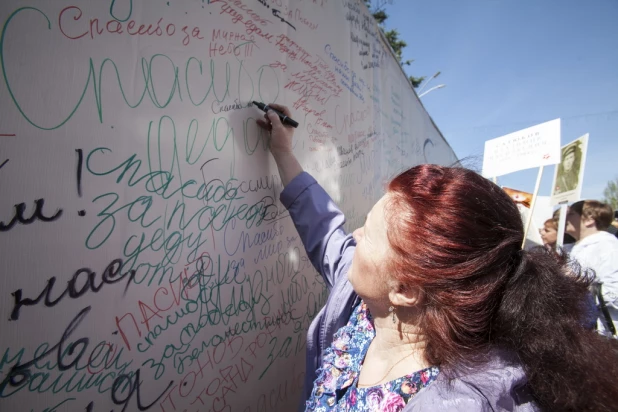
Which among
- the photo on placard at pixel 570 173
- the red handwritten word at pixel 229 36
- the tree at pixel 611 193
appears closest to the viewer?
the red handwritten word at pixel 229 36

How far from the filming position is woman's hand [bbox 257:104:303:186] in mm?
1411

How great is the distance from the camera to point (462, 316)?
84cm

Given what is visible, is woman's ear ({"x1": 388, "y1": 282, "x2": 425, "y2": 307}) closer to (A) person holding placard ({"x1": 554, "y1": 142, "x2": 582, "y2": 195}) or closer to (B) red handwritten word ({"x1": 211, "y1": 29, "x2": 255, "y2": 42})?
(B) red handwritten word ({"x1": 211, "y1": 29, "x2": 255, "y2": 42})

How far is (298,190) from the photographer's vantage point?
139cm

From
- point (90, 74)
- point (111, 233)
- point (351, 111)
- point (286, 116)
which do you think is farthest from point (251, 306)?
point (351, 111)

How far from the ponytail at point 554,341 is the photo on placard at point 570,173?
3.45m

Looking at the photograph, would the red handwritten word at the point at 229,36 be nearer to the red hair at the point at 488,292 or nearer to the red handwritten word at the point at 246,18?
the red handwritten word at the point at 246,18

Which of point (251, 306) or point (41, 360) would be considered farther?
point (251, 306)

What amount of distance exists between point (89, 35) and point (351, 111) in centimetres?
166

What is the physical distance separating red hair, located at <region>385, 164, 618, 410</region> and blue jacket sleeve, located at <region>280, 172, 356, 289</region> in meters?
0.47

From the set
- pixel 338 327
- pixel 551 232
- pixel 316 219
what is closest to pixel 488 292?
pixel 338 327

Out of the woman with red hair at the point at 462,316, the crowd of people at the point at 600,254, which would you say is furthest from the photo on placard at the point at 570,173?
the woman with red hair at the point at 462,316

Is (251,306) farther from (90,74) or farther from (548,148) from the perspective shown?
(548,148)

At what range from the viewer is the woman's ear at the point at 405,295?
0.91 meters
